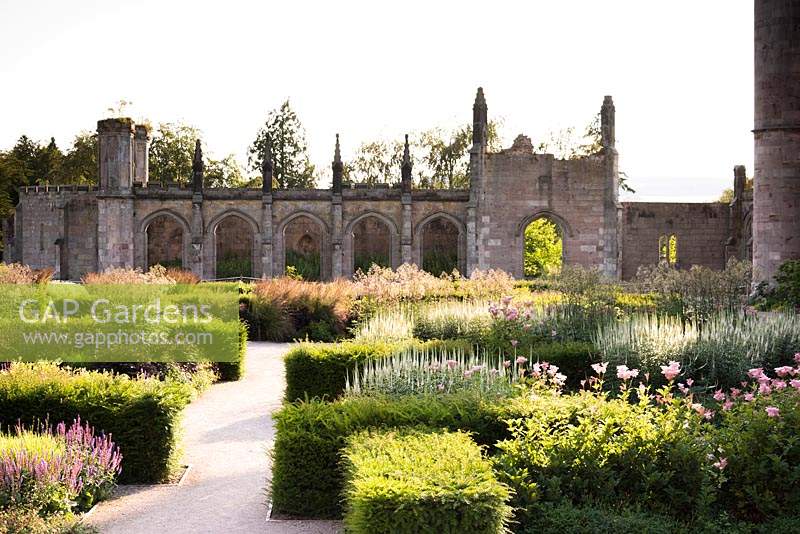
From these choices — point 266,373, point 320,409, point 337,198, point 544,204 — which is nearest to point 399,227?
point 337,198

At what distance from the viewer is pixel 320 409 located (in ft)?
21.8

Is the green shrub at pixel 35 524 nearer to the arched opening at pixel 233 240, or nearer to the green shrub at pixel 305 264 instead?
the green shrub at pixel 305 264

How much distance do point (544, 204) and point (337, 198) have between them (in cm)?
721

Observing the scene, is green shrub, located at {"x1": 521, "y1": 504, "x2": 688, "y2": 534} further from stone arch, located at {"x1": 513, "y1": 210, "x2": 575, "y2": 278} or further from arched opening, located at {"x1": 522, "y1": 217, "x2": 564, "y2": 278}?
arched opening, located at {"x1": 522, "y1": 217, "x2": 564, "y2": 278}

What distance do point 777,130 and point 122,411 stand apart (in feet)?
40.0

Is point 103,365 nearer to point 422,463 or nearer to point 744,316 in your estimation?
point 422,463

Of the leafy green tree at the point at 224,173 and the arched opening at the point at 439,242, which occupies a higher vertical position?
the leafy green tree at the point at 224,173

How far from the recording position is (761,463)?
18.2ft

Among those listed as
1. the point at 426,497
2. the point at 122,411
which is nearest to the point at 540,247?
the point at 122,411

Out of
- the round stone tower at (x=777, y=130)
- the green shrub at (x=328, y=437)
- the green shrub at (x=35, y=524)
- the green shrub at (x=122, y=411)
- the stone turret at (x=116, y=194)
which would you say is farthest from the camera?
the stone turret at (x=116, y=194)

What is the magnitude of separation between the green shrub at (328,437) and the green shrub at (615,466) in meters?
0.55

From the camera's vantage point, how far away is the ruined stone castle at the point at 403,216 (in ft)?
101

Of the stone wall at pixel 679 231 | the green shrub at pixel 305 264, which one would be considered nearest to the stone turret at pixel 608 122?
the stone wall at pixel 679 231

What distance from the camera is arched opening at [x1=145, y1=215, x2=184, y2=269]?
123 ft
